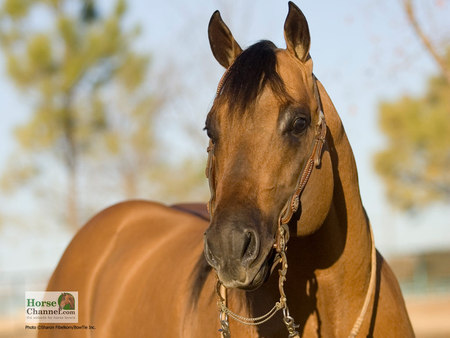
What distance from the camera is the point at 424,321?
14250 mm

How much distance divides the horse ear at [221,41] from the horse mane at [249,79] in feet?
1.05

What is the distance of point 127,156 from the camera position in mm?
20969

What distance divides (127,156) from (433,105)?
1931 cm

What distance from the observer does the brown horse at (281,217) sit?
2.53 meters

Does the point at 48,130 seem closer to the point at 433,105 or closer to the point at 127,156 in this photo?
the point at 127,156

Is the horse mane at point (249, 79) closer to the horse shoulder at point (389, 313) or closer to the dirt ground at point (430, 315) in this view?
the horse shoulder at point (389, 313)

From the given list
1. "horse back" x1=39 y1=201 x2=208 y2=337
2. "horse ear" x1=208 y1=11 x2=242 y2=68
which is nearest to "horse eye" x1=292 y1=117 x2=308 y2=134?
"horse ear" x1=208 y1=11 x2=242 y2=68

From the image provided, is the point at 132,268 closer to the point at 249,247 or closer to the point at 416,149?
the point at 249,247

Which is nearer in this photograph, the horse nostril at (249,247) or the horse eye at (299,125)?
the horse nostril at (249,247)

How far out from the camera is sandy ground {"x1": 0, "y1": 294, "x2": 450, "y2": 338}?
12.1m

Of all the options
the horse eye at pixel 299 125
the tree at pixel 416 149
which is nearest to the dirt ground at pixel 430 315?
the horse eye at pixel 299 125

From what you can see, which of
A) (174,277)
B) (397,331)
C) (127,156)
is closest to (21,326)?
(127,156)

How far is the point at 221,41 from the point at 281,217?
38.5 inches

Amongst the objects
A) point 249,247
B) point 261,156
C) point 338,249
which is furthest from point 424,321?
point 249,247
